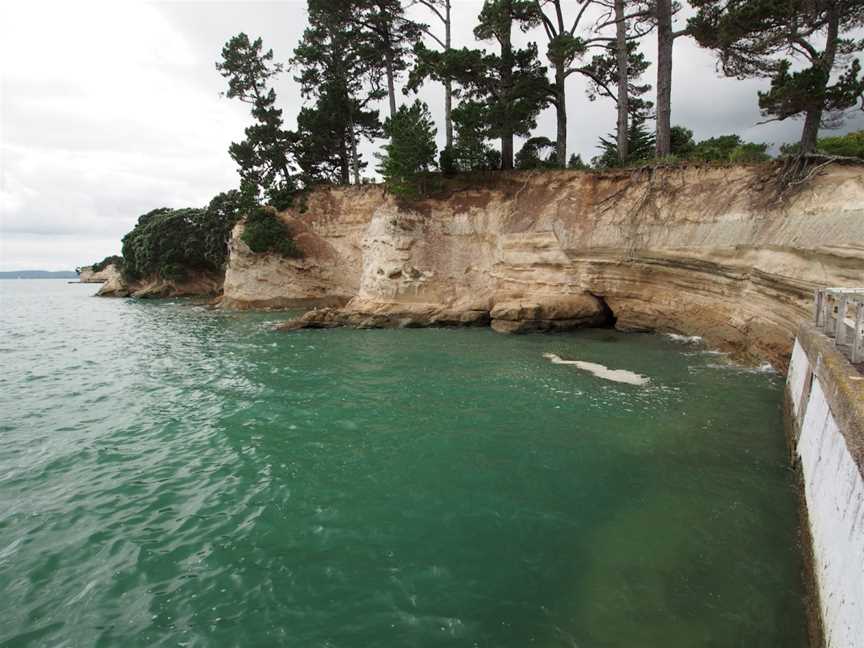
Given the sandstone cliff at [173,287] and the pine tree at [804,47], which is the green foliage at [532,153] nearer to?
the pine tree at [804,47]

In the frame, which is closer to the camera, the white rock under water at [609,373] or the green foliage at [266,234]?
the white rock under water at [609,373]

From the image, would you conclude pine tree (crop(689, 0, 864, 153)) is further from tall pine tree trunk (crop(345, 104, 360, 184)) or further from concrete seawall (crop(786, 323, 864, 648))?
tall pine tree trunk (crop(345, 104, 360, 184))

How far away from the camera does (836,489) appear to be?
412cm

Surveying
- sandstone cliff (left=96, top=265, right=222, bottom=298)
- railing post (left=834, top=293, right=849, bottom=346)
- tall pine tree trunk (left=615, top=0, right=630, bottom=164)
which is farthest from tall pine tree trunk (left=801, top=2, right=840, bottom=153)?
sandstone cliff (left=96, top=265, right=222, bottom=298)

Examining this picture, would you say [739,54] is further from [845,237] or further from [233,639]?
[233,639]

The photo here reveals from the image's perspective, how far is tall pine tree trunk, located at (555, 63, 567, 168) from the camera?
2378 cm

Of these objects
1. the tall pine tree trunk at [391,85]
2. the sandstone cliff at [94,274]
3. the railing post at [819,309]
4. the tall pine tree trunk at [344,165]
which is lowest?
the railing post at [819,309]

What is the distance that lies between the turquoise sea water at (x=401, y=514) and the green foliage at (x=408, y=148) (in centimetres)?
1625

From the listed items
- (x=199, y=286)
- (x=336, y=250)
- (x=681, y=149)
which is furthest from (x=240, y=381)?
(x=199, y=286)

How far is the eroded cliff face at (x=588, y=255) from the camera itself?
13.7 metres

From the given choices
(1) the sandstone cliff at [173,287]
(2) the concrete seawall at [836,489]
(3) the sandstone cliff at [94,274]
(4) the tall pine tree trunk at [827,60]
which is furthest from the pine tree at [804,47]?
(3) the sandstone cliff at [94,274]

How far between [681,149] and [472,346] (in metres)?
17.9

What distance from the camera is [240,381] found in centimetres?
1344

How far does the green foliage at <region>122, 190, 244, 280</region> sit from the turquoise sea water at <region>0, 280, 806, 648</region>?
40218 mm
